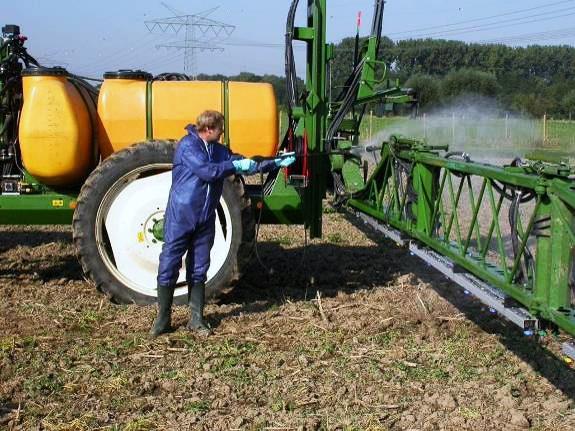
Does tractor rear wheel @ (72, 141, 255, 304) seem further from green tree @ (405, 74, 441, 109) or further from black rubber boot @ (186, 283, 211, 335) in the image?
green tree @ (405, 74, 441, 109)

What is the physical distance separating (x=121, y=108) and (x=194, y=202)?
1.32 meters

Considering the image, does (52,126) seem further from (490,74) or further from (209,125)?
(490,74)

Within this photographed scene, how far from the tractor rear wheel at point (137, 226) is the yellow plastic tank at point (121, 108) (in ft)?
1.12

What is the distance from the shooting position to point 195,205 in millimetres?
5203

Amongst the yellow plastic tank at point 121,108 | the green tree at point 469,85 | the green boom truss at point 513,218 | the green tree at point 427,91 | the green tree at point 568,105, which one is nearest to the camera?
the green boom truss at point 513,218

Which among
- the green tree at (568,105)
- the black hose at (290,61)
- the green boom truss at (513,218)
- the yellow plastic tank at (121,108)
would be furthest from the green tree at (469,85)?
the yellow plastic tank at (121,108)

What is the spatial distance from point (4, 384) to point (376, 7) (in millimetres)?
5420

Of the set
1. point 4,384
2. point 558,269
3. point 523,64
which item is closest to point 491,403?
point 558,269

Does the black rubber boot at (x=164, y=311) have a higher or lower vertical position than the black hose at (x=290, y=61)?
lower

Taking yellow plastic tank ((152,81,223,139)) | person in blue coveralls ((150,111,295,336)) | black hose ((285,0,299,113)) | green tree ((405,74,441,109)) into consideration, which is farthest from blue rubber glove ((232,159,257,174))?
green tree ((405,74,441,109))

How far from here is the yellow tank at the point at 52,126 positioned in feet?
18.9

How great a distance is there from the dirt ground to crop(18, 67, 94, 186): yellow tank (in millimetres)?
1164

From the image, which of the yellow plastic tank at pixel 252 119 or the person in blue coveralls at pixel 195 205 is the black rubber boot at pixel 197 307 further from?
the yellow plastic tank at pixel 252 119

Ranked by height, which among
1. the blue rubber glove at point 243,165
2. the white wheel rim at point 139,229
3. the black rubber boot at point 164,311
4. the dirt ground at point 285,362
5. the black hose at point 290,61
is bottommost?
the dirt ground at point 285,362
